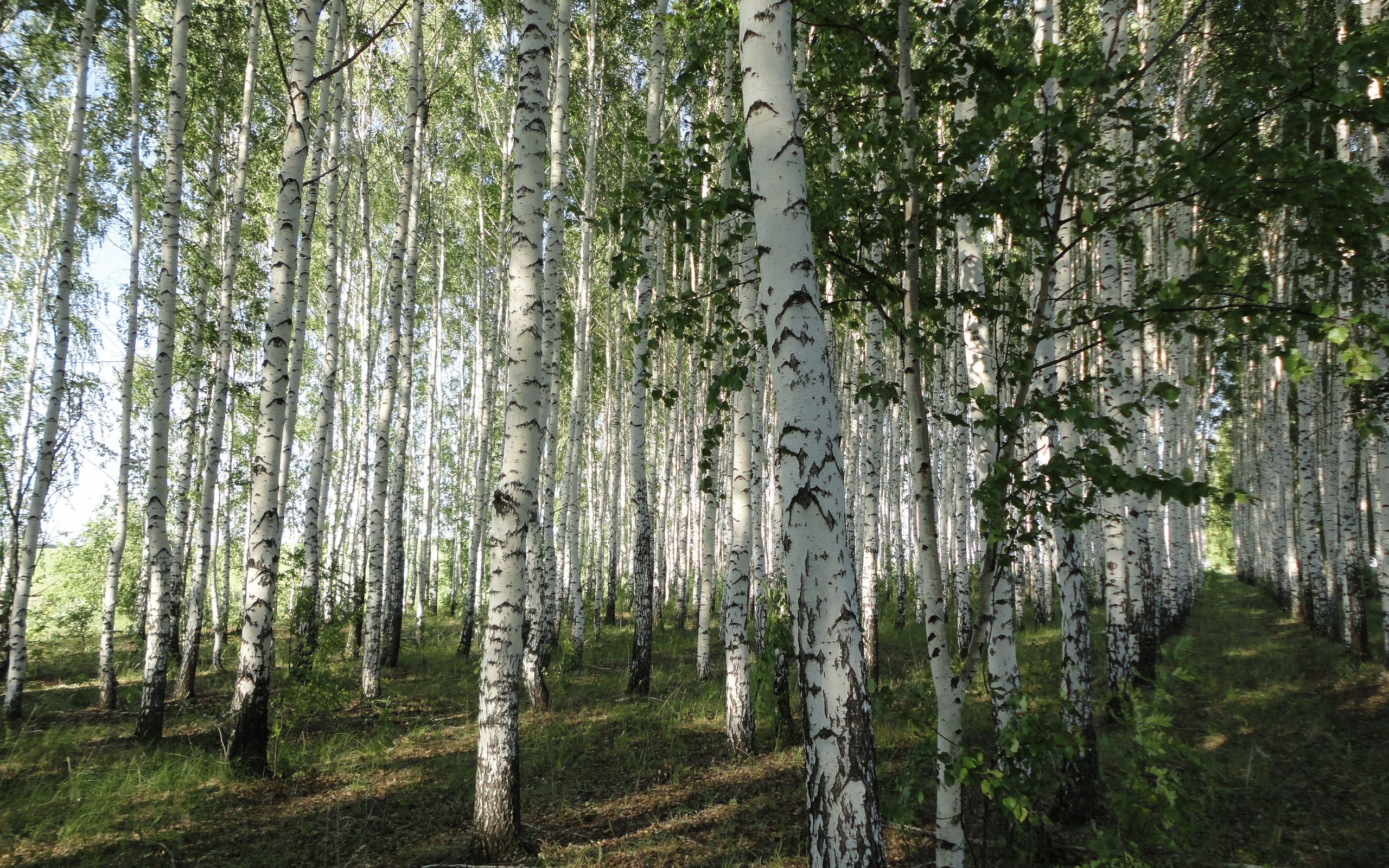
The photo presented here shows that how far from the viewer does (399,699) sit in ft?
31.0

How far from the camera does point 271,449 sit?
632cm

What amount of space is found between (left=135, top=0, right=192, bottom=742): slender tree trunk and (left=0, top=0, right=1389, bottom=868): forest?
2.0 inches

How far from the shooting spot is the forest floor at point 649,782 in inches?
184

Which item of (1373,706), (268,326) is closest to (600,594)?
(268,326)

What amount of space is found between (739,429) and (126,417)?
1004 centimetres

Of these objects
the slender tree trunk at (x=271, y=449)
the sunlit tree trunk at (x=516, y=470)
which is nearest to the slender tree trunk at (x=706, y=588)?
the sunlit tree trunk at (x=516, y=470)

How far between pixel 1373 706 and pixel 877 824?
33.2ft

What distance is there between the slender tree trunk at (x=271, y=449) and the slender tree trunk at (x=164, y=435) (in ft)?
5.72

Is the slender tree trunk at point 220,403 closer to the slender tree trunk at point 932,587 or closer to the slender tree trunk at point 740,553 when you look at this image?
the slender tree trunk at point 740,553

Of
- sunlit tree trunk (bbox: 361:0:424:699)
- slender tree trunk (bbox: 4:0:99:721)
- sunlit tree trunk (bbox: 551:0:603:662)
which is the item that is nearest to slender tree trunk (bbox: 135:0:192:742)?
slender tree trunk (bbox: 4:0:99:721)

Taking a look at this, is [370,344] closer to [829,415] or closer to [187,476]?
[187,476]

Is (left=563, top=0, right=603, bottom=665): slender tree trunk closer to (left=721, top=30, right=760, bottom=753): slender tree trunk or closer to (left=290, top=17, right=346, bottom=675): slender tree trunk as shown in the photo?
(left=290, top=17, right=346, bottom=675): slender tree trunk

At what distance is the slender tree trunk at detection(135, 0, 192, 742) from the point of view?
7273 mm

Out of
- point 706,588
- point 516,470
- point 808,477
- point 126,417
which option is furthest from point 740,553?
point 126,417
